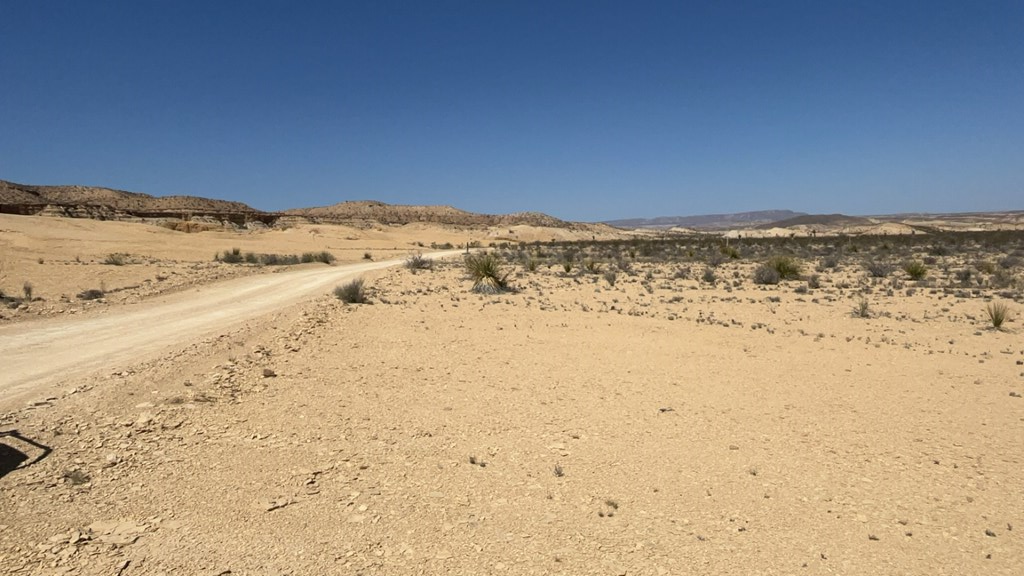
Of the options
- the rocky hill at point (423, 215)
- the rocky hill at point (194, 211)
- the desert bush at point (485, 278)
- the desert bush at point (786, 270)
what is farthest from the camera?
the rocky hill at point (423, 215)

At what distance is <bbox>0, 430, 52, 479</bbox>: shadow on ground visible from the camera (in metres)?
4.83

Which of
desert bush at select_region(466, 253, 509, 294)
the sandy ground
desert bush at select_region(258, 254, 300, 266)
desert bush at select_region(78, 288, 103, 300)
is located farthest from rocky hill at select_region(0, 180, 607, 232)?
the sandy ground

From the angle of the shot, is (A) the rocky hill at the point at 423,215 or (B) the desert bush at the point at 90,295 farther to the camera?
(A) the rocky hill at the point at 423,215

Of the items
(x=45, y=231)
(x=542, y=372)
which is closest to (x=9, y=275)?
(x=542, y=372)

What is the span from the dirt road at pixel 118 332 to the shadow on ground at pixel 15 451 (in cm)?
142

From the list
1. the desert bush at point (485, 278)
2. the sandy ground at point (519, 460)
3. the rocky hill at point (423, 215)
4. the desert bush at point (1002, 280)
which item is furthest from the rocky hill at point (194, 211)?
the desert bush at point (1002, 280)

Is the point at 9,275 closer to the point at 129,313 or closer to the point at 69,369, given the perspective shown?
the point at 129,313

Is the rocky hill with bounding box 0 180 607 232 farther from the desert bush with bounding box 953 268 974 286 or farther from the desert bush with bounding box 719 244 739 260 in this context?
the desert bush with bounding box 953 268 974 286

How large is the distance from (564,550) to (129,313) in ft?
39.4

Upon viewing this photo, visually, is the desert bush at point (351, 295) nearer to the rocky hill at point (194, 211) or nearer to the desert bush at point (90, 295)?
the desert bush at point (90, 295)

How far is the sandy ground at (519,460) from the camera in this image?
409 cm

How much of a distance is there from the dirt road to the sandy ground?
21.7 inches

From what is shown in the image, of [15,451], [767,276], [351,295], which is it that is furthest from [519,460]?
[767,276]

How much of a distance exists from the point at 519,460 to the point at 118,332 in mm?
8544
